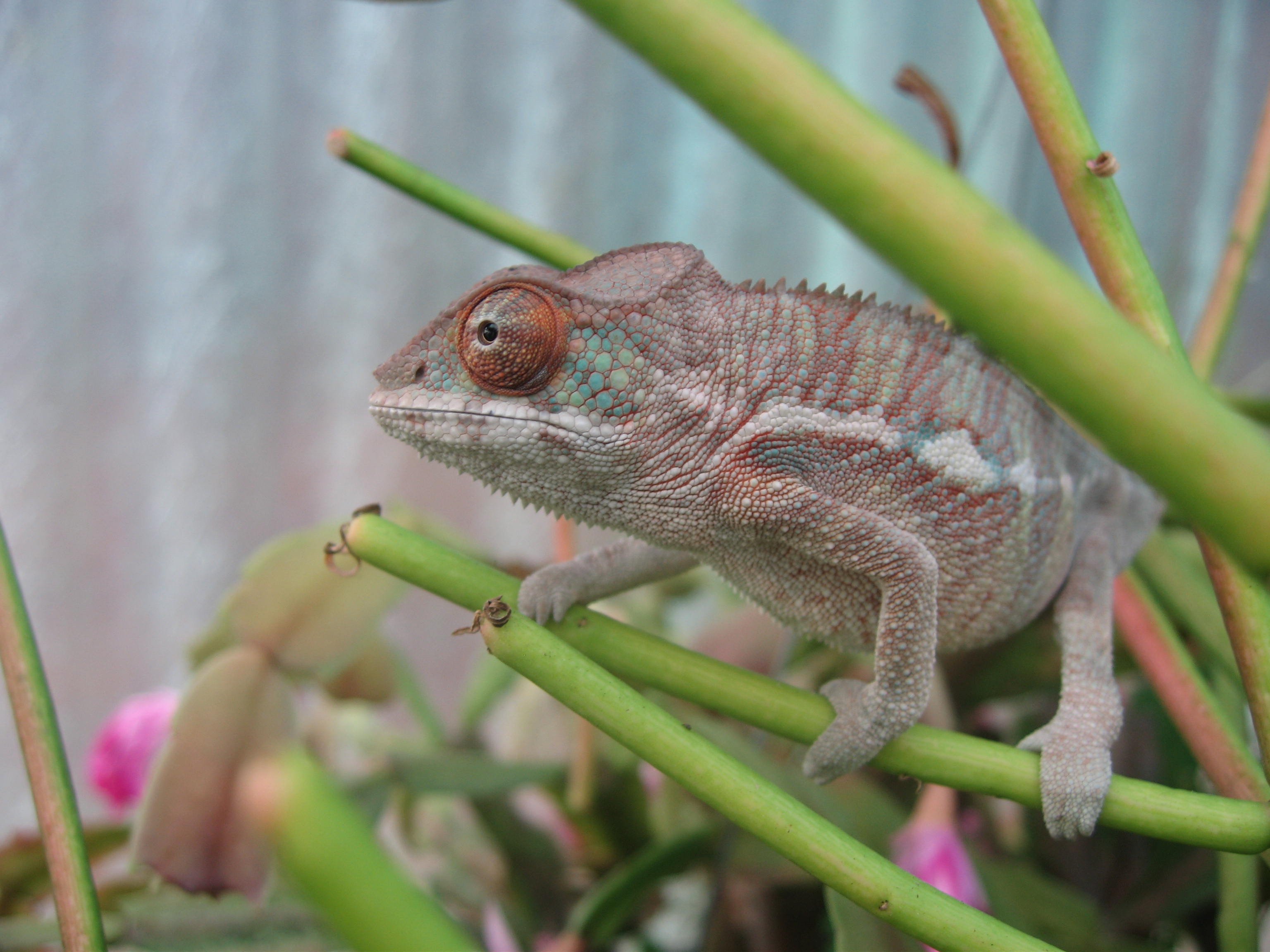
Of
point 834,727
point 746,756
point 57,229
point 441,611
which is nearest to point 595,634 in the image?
point 834,727

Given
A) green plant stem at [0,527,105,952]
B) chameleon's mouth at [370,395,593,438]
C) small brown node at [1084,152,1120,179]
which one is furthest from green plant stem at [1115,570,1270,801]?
green plant stem at [0,527,105,952]

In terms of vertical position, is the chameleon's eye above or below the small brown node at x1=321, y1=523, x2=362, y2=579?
above

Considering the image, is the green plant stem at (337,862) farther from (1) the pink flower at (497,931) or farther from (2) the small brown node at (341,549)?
(1) the pink flower at (497,931)

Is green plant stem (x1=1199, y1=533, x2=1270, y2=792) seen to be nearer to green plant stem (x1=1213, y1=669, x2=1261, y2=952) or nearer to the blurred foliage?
green plant stem (x1=1213, y1=669, x2=1261, y2=952)

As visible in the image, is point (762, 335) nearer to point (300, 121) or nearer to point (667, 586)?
point (667, 586)

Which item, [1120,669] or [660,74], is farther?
[1120,669]

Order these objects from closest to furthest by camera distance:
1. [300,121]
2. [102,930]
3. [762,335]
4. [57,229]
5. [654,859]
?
[102,930]
[762,335]
[654,859]
[57,229]
[300,121]
